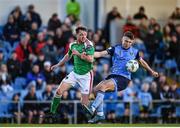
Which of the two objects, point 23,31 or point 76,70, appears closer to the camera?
point 76,70

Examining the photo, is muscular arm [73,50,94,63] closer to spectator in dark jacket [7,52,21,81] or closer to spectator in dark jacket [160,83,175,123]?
spectator in dark jacket [160,83,175,123]

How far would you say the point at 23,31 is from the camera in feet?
107

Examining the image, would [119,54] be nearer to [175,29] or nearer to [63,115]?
[63,115]

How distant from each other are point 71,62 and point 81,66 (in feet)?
24.0

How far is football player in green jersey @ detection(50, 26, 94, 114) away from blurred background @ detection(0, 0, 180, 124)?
8.27 feet

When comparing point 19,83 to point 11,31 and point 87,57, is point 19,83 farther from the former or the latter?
point 87,57

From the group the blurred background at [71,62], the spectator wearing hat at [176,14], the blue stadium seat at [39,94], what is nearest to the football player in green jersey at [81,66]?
the blurred background at [71,62]

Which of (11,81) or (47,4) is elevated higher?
(47,4)

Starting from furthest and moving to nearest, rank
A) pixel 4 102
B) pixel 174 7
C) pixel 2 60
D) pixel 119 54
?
pixel 174 7 < pixel 2 60 < pixel 4 102 < pixel 119 54

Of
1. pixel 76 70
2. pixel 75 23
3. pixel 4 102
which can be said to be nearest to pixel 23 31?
pixel 75 23

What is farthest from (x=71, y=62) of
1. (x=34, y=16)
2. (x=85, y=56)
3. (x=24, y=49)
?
(x=85, y=56)

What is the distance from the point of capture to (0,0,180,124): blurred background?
29.5 m

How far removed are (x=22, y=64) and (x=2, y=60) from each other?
2.15 feet

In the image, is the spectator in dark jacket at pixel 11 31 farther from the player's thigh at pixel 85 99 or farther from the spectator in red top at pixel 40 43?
the player's thigh at pixel 85 99
